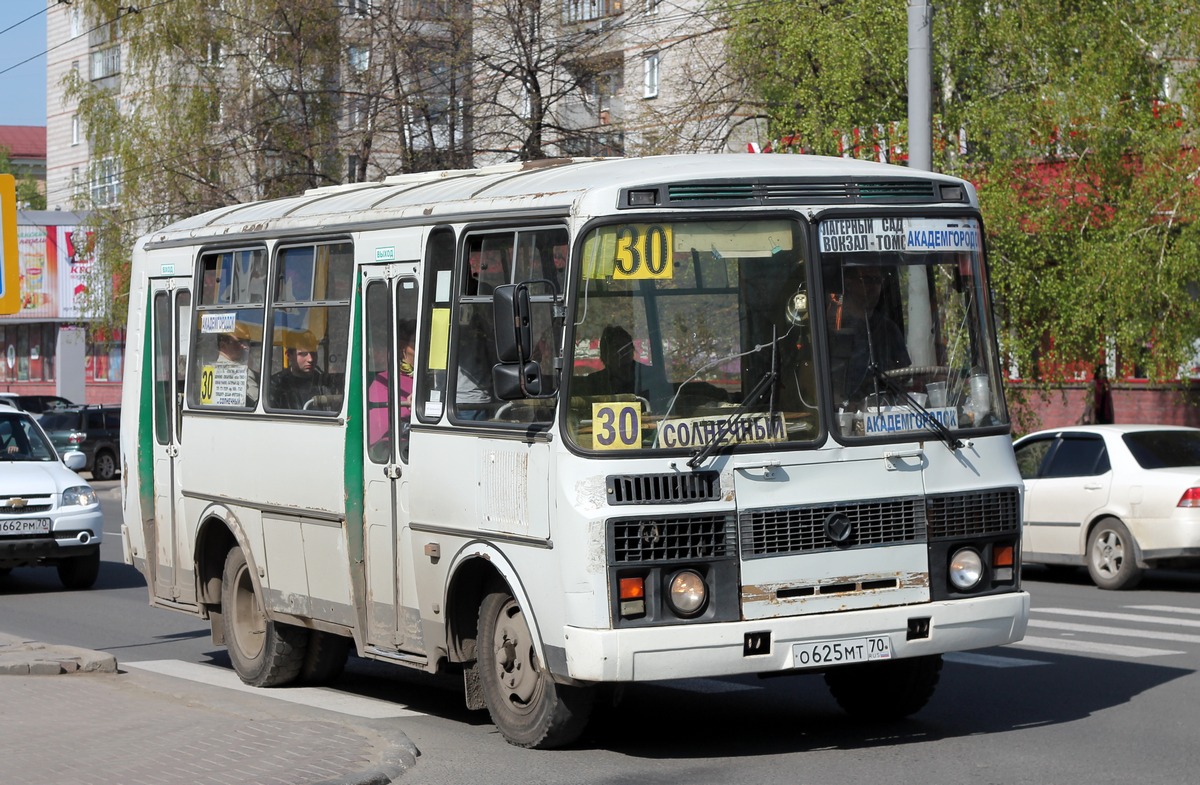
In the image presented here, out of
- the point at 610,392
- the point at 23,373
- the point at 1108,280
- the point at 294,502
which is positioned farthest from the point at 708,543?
the point at 23,373

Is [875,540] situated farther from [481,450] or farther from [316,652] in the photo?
[316,652]

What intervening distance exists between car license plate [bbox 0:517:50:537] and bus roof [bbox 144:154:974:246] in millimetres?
7977

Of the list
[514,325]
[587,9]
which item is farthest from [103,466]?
[514,325]

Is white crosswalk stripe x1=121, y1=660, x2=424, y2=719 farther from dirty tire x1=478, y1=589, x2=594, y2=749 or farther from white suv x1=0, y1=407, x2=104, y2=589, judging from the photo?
white suv x1=0, y1=407, x2=104, y2=589

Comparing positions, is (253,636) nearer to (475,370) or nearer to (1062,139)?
(475,370)

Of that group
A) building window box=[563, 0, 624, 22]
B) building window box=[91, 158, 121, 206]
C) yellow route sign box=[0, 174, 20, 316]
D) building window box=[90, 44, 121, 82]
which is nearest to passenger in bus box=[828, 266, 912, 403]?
yellow route sign box=[0, 174, 20, 316]

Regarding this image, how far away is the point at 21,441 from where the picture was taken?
17.9 meters

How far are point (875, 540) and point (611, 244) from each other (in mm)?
1812

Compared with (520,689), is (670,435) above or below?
above

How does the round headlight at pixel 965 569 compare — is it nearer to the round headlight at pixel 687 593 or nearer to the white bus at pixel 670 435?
the white bus at pixel 670 435

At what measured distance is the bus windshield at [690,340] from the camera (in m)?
7.81

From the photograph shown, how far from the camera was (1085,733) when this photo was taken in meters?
8.62

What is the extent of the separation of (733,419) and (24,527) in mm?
10756

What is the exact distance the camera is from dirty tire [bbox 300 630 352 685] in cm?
1089
